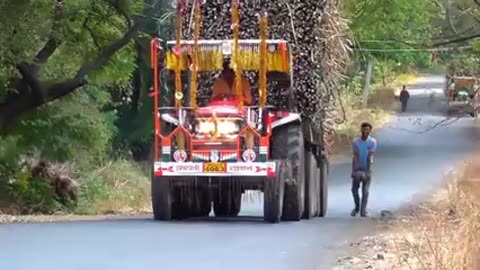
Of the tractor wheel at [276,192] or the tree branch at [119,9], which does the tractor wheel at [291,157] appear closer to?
the tractor wheel at [276,192]

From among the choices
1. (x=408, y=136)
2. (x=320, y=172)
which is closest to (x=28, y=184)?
(x=320, y=172)

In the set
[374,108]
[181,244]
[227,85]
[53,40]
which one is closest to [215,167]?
[227,85]

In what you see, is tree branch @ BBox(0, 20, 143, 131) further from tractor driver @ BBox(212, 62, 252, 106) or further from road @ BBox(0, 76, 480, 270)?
tractor driver @ BBox(212, 62, 252, 106)

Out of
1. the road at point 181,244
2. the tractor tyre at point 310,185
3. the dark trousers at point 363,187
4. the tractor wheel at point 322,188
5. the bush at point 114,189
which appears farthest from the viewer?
the bush at point 114,189

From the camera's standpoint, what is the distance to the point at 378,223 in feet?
59.5

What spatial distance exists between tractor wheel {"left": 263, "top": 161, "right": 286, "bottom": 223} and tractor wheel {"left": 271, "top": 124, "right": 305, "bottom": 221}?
170 millimetres

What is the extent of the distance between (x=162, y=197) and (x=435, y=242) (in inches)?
285

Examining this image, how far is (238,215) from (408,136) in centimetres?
3600

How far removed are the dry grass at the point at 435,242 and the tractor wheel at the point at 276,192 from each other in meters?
2.01

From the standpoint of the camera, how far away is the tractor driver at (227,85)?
57.8 ft

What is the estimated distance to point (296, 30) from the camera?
18.1 m

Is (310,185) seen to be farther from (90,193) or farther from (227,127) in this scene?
(90,193)

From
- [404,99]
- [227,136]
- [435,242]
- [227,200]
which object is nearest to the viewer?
[435,242]

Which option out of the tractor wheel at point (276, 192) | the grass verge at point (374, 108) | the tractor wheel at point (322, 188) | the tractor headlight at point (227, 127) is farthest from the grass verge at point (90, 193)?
the grass verge at point (374, 108)
